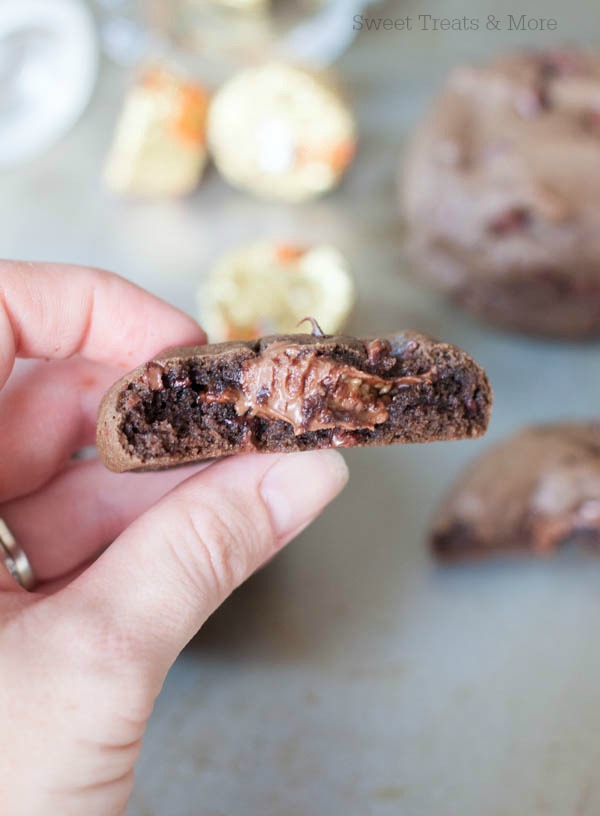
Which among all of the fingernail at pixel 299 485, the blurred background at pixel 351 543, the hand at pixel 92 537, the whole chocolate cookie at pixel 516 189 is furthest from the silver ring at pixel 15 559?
the whole chocolate cookie at pixel 516 189

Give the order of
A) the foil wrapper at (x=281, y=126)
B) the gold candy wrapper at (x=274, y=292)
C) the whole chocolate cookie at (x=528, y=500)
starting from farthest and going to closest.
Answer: the foil wrapper at (x=281, y=126) < the gold candy wrapper at (x=274, y=292) < the whole chocolate cookie at (x=528, y=500)

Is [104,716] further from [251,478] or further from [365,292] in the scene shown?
[365,292]

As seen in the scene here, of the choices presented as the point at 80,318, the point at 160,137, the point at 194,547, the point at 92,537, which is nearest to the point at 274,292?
the point at 160,137

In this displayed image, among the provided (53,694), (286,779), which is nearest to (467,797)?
(286,779)

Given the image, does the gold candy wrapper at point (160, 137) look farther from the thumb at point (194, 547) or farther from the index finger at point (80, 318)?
the thumb at point (194, 547)

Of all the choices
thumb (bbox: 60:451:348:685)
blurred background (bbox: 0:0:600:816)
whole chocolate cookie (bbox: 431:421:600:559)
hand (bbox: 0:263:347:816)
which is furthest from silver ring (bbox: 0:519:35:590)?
whole chocolate cookie (bbox: 431:421:600:559)

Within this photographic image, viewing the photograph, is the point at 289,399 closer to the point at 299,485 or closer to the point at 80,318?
the point at 299,485
